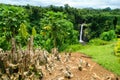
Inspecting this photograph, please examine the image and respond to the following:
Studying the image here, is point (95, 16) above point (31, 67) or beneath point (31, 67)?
beneath

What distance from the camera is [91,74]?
10492 mm

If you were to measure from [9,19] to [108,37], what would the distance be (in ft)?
72.0

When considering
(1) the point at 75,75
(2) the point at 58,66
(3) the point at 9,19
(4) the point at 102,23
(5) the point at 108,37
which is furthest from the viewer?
(4) the point at 102,23

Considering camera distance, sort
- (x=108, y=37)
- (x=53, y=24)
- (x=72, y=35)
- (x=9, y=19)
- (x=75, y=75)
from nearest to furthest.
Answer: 1. (x=75, y=75)
2. (x=9, y=19)
3. (x=53, y=24)
4. (x=72, y=35)
5. (x=108, y=37)

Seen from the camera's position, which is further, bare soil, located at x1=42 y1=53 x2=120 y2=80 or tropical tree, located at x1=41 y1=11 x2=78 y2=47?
tropical tree, located at x1=41 y1=11 x2=78 y2=47

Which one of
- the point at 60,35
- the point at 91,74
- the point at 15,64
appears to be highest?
the point at 15,64

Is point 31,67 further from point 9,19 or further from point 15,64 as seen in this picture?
point 9,19

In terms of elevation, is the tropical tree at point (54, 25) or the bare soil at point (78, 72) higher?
the bare soil at point (78, 72)

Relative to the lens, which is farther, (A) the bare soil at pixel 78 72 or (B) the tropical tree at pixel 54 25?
(B) the tropical tree at pixel 54 25

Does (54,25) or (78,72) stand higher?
(78,72)

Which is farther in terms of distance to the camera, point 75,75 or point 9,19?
point 9,19

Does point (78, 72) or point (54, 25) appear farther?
point (54, 25)

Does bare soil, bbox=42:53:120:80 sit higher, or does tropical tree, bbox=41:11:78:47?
bare soil, bbox=42:53:120:80

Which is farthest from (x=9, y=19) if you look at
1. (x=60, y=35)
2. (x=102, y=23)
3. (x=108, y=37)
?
(x=102, y=23)
